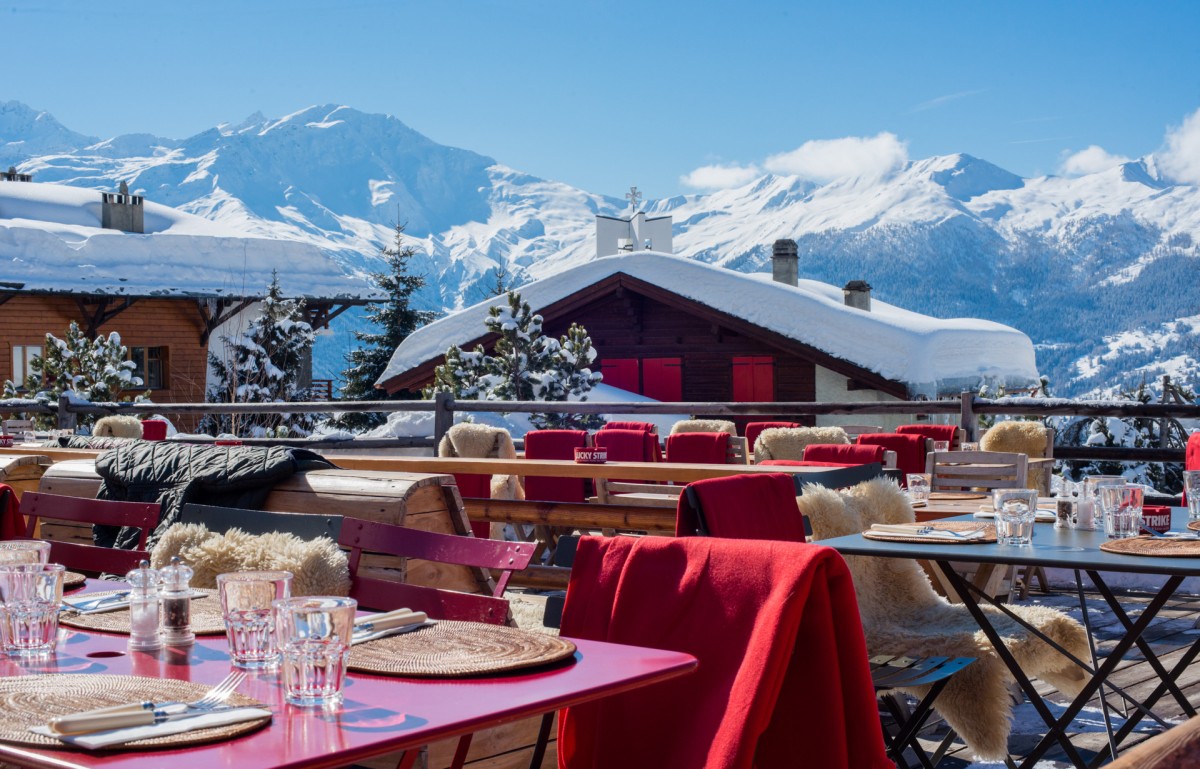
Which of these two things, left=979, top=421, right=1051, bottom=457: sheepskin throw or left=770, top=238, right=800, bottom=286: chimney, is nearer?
left=979, top=421, right=1051, bottom=457: sheepskin throw

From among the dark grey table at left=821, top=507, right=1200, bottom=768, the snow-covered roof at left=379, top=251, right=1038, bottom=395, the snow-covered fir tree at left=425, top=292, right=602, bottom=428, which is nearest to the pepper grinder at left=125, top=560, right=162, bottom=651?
the dark grey table at left=821, top=507, right=1200, bottom=768

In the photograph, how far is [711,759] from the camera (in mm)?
2285

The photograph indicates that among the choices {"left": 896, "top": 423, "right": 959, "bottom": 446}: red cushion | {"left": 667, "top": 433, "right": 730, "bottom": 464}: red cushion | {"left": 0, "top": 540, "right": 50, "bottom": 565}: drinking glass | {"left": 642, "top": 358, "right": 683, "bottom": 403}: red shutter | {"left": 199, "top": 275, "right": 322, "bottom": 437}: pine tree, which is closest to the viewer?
{"left": 0, "top": 540, "right": 50, "bottom": 565}: drinking glass

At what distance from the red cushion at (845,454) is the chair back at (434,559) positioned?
372cm

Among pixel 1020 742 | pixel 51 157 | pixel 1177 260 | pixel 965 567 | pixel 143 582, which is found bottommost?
pixel 1020 742

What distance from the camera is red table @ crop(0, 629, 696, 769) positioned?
1.65m

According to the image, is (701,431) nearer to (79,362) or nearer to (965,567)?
(965,567)

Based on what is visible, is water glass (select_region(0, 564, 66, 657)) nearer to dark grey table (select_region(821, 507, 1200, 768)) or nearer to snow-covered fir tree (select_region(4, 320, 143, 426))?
dark grey table (select_region(821, 507, 1200, 768))

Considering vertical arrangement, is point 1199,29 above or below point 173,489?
above

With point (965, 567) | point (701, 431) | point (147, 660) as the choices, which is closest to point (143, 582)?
point (147, 660)

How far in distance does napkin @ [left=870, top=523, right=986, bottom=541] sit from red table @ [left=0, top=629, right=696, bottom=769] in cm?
146

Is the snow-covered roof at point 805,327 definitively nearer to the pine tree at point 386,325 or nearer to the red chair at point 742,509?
the pine tree at point 386,325

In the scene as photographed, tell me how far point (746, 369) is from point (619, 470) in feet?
62.4

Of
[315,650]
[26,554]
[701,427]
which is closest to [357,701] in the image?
[315,650]
